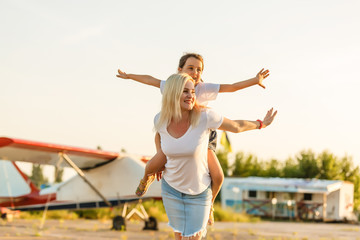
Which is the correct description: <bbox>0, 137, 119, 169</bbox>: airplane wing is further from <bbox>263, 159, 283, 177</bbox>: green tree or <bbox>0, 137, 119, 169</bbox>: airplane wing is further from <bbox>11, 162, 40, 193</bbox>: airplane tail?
<bbox>263, 159, 283, 177</bbox>: green tree

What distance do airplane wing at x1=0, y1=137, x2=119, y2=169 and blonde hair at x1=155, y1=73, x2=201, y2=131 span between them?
34.2 ft

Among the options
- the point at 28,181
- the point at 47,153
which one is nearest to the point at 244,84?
the point at 47,153

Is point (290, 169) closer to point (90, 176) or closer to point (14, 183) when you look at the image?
point (14, 183)

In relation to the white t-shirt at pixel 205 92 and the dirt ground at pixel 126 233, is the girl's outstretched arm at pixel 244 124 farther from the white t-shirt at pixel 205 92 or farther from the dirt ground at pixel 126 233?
the dirt ground at pixel 126 233

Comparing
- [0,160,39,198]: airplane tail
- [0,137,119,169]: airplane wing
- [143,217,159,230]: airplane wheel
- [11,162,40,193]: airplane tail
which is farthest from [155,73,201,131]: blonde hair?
[11,162,40,193]: airplane tail

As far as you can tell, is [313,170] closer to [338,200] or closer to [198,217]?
[338,200]

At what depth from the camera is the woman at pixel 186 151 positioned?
10.6 feet

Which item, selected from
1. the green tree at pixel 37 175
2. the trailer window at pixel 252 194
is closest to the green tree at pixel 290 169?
the trailer window at pixel 252 194

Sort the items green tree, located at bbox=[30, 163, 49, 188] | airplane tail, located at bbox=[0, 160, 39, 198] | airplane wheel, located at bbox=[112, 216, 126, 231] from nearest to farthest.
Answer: airplane wheel, located at bbox=[112, 216, 126, 231]
airplane tail, located at bbox=[0, 160, 39, 198]
green tree, located at bbox=[30, 163, 49, 188]

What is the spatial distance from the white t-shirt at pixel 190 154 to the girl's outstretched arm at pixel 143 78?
60cm

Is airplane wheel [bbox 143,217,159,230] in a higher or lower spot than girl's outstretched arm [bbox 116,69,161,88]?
lower

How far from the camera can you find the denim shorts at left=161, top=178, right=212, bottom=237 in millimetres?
3301

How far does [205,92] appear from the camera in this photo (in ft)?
12.2

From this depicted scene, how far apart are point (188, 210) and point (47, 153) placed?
11.5 m
